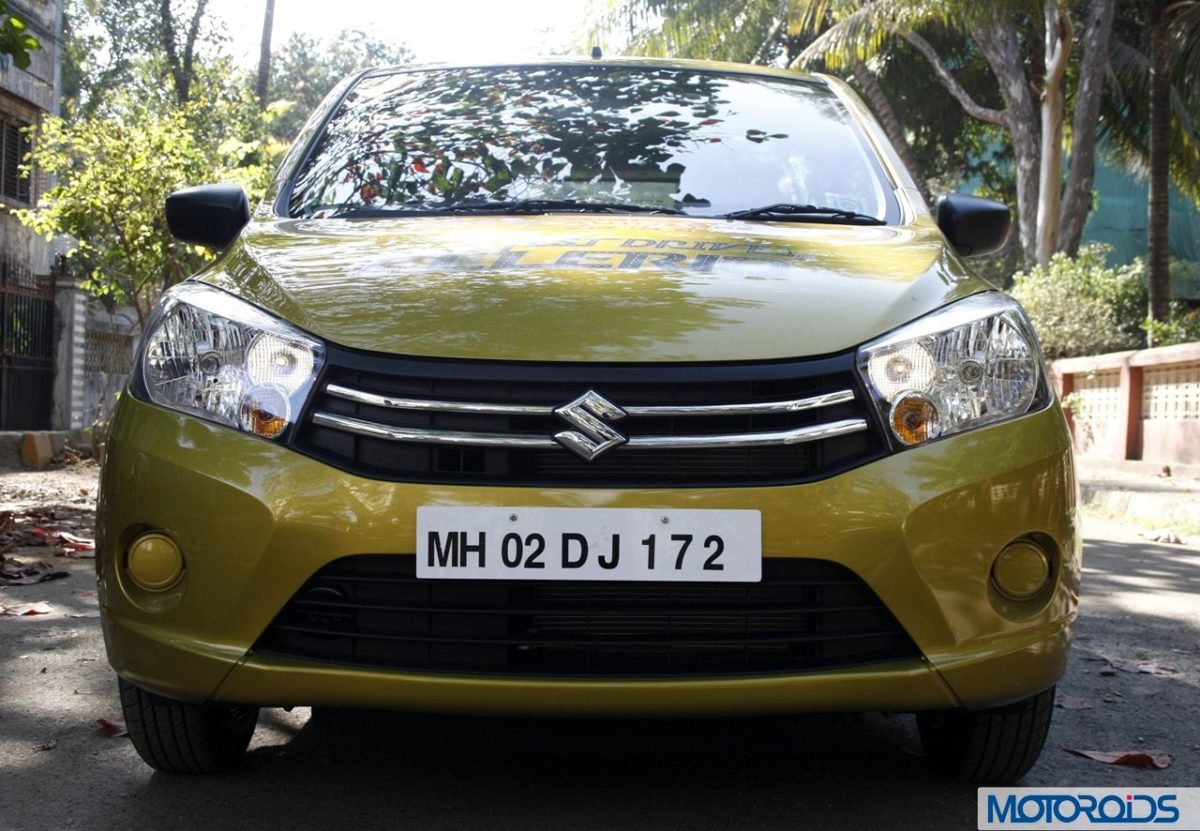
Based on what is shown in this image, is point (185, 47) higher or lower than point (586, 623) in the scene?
higher

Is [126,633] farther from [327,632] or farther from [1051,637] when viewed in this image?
[1051,637]

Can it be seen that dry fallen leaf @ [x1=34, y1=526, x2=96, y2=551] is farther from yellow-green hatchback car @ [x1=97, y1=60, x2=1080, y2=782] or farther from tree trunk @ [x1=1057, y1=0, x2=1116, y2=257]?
tree trunk @ [x1=1057, y1=0, x2=1116, y2=257]

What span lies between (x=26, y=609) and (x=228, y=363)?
2832mm

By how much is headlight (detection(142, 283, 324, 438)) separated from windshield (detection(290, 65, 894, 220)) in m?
0.83

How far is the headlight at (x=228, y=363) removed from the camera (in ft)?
8.11

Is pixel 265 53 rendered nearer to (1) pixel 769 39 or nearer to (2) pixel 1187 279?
(1) pixel 769 39

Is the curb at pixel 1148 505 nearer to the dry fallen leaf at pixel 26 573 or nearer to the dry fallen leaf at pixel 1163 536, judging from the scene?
the dry fallen leaf at pixel 1163 536

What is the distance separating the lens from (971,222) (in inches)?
139

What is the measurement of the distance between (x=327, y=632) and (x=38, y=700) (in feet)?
4.99

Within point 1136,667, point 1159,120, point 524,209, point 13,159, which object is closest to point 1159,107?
point 1159,120

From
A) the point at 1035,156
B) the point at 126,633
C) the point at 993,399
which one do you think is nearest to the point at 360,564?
the point at 126,633

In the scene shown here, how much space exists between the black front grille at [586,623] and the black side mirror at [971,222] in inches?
56.7

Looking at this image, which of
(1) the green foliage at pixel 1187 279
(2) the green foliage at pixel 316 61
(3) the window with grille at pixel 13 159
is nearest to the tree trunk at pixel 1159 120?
(3) the window with grille at pixel 13 159

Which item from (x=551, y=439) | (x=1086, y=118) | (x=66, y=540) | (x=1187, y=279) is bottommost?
(x=66, y=540)
